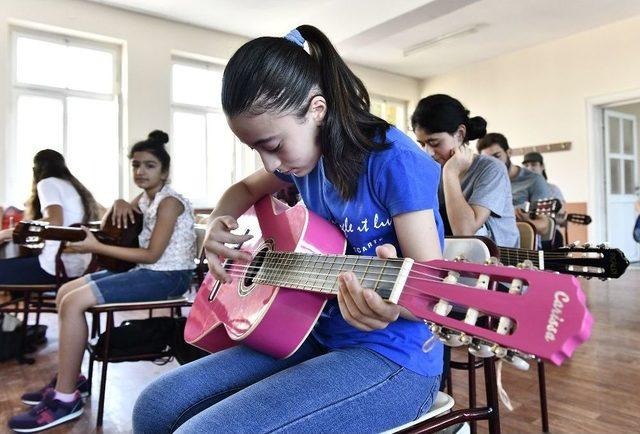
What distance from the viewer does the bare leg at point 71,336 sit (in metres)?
2.01

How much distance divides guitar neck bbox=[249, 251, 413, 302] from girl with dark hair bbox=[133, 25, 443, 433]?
25mm

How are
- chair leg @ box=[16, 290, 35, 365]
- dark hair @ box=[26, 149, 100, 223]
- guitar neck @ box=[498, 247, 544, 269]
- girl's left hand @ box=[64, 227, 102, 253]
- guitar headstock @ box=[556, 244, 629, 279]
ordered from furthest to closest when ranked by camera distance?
dark hair @ box=[26, 149, 100, 223] → chair leg @ box=[16, 290, 35, 365] → girl's left hand @ box=[64, 227, 102, 253] → guitar neck @ box=[498, 247, 544, 269] → guitar headstock @ box=[556, 244, 629, 279]

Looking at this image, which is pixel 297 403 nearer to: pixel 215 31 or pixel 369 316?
pixel 369 316

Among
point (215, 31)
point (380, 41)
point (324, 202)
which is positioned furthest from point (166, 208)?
point (380, 41)

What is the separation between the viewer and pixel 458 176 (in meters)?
1.98

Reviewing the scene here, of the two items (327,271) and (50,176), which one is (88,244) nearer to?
(50,176)

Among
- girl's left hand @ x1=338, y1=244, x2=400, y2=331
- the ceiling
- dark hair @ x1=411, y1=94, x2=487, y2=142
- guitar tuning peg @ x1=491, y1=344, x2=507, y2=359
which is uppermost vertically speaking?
the ceiling

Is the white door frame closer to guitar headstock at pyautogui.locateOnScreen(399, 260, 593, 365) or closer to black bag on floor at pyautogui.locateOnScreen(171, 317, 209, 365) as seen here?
black bag on floor at pyautogui.locateOnScreen(171, 317, 209, 365)

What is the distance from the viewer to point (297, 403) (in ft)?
2.44

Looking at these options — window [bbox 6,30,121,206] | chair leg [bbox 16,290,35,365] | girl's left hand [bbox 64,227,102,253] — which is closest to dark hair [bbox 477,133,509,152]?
girl's left hand [bbox 64,227,102,253]

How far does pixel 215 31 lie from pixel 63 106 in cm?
221

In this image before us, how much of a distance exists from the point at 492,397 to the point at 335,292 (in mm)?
439

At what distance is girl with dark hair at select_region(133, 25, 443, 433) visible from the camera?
29.8 inches

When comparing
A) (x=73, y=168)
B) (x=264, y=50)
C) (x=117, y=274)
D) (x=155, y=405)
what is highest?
(x=73, y=168)
